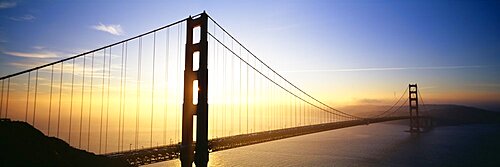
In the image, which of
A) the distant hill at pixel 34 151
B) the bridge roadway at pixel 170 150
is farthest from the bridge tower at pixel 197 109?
the distant hill at pixel 34 151

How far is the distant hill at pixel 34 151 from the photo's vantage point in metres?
11.9

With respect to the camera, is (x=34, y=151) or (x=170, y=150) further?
(x=170, y=150)

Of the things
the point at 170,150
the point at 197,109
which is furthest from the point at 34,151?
the point at 197,109

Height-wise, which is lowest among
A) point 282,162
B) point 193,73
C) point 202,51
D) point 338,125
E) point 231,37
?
Answer: point 282,162

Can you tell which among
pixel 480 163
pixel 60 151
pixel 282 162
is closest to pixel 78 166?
pixel 60 151

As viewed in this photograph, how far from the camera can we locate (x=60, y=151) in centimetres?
1462

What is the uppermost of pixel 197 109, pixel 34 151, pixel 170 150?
pixel 197 109

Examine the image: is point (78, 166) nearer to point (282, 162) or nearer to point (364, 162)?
point (282, 162)

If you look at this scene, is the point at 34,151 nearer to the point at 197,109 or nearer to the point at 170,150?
the point at 170,150

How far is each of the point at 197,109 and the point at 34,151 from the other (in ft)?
25.3

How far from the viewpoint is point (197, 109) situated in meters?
17.4

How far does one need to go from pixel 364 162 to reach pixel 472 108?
17113 cm

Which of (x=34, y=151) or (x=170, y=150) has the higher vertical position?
(x=34, y=151)

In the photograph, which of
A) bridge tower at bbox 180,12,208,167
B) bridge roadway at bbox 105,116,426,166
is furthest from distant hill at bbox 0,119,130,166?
bridge tower at bbox 180,12,208,167
